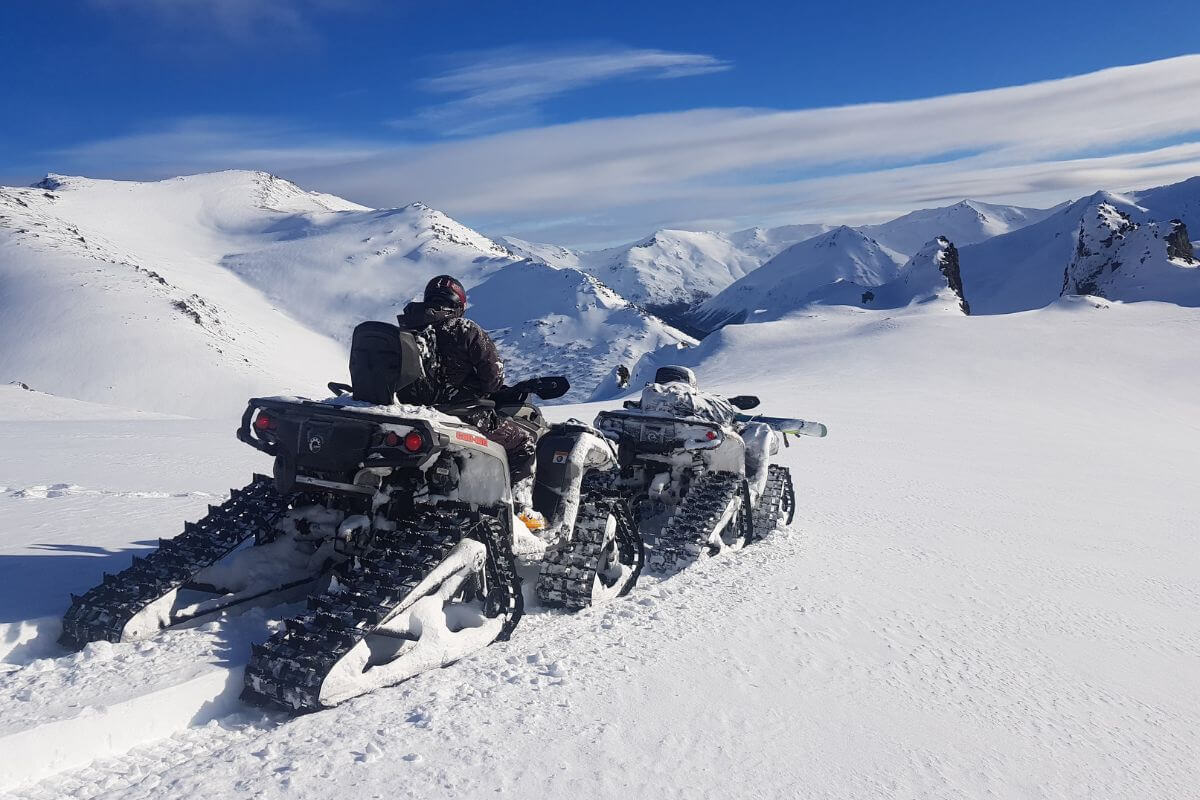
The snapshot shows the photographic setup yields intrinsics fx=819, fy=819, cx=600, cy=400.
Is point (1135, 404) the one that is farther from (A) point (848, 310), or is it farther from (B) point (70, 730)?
(A) point (848, 310)

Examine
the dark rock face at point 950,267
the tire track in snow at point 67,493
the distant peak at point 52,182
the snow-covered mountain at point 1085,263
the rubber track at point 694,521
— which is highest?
the distant peak at point 52,182

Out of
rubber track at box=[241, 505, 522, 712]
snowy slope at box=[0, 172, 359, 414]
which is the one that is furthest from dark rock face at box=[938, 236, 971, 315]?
rubber track at box=[241, 505, 522, 712]

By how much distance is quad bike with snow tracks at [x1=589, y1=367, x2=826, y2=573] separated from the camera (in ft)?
22.0

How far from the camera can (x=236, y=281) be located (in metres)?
98.8

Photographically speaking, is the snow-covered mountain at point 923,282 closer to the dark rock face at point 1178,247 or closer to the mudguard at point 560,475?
the dark rock face at point 1178,247

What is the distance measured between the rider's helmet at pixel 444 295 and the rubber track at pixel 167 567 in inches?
57.7

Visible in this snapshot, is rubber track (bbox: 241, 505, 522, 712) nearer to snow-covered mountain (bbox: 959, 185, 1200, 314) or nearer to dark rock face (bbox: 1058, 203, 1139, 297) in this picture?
snow-covered mountain (bbox: 959, 185, 1200, 314)

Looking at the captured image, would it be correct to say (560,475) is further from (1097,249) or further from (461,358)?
(1097,249)

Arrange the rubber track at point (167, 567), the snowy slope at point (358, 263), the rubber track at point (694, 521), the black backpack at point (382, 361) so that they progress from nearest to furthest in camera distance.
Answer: the rubber track at point (167, 567) → the black backpack at point (382, 361) → the rubber track at point (694, 521) → the snowy slope at point (358, 263)

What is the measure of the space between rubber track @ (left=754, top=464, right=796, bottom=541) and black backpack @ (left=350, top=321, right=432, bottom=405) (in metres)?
4.17

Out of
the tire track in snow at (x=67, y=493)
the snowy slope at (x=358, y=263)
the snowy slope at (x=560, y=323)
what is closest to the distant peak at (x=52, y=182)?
the snowy slope at (x=358, y=263)

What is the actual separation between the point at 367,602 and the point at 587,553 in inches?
69.5

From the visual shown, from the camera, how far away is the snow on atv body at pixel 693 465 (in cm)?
675

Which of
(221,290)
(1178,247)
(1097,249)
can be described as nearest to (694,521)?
(221,290)
